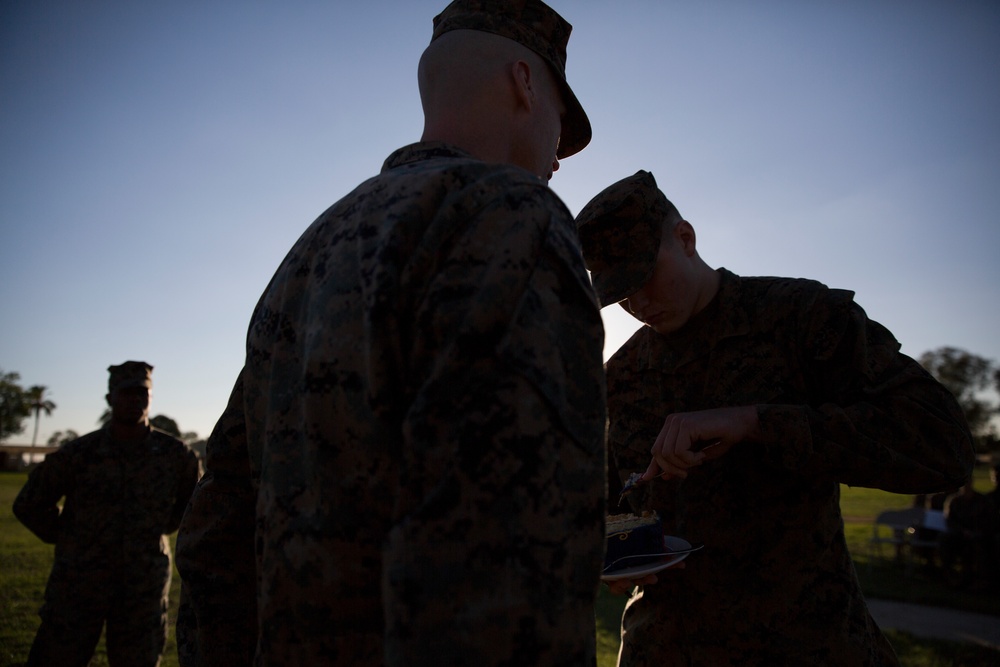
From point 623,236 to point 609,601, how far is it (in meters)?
9.70

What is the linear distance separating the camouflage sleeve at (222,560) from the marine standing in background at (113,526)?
5.45m

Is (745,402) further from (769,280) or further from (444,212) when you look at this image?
(444,212)

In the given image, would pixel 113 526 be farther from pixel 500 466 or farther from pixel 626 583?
pixel 500 466

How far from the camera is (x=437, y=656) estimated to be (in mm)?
865

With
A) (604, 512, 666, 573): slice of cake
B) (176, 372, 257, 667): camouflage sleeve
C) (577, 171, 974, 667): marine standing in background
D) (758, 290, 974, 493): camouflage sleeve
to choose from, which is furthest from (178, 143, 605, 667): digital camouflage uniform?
(758, 290, 974, 493): camouflage sleeve

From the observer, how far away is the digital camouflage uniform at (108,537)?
573 cm

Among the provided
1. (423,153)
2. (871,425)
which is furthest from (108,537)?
(871,425)

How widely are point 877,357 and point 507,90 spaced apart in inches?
63.9

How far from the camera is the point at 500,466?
0.93 m

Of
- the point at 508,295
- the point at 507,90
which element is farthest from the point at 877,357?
the point at 508,295

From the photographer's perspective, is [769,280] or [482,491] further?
[769,280]

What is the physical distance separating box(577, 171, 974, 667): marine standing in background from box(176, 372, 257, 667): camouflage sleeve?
124 centimetres

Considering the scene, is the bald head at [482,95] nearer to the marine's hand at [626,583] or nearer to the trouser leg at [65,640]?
the marine's hand at [626,583]

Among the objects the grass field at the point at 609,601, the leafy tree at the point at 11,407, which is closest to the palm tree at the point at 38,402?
the leafy tree at the point at 11,407
